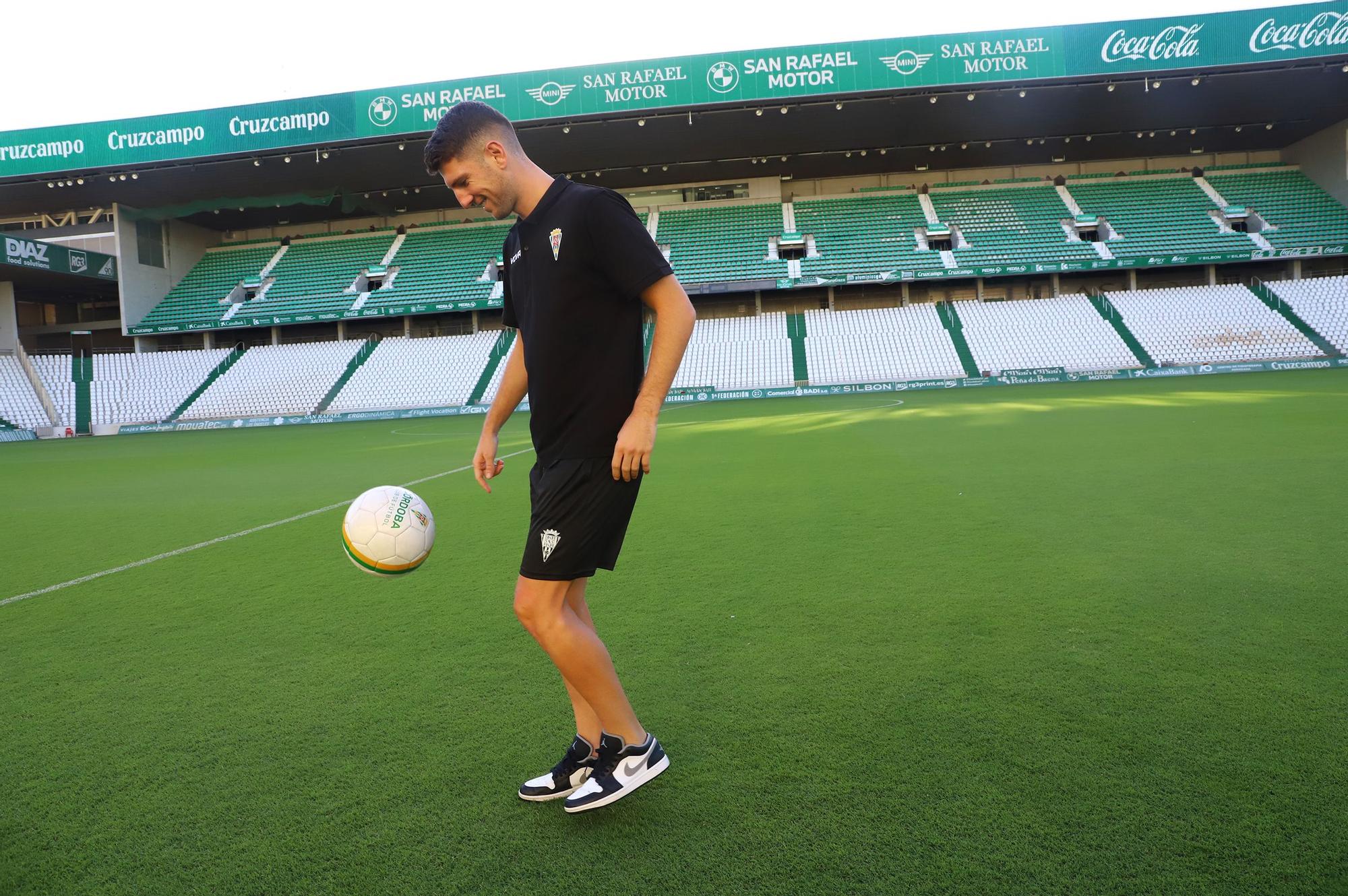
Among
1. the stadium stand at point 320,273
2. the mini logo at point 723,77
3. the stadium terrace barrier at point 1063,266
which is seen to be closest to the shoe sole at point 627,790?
the mini logo at point 723,77

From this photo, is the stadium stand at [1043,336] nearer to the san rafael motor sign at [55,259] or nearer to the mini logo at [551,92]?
the mini logo at [551,92]

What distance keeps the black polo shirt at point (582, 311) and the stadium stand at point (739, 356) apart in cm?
2504

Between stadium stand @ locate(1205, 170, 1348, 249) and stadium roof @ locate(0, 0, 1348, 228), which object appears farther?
stadium stand @ locate(1205, 170, 1348, 249)

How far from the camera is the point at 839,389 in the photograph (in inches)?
1061

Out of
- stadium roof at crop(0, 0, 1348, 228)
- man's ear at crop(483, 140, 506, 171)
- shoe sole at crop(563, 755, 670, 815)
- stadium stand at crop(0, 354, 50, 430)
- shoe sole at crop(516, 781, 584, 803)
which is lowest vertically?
shoe sole at crop(516, 781, 584, 803)

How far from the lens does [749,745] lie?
2.57 meters

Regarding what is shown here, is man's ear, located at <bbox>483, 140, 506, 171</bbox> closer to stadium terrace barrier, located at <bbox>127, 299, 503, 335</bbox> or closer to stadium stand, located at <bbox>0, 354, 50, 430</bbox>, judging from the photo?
stadium terrace barrier, located at <bbox>127, 299, 503, 335</bbox>

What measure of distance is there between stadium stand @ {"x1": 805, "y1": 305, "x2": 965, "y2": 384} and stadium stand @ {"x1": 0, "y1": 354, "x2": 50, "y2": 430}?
2464 centimetres

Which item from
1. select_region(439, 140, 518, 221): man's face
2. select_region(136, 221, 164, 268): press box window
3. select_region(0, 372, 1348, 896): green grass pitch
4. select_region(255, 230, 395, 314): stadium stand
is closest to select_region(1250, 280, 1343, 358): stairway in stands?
select_region(0, 372, 1348, 896): green grass pitch

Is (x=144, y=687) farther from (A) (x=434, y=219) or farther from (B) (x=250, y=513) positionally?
(A) (x=434, y=219)

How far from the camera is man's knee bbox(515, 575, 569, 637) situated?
7.56 ft

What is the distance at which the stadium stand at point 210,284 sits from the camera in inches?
1328

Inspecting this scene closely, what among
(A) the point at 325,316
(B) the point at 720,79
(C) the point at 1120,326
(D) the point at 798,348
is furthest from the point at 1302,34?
(A) the point at 325,316

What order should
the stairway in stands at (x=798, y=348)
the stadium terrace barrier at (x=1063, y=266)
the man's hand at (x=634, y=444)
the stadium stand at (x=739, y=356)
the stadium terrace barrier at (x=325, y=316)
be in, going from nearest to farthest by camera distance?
1. the man's hand at (x=634, y=444)
2. the stairway in stands at (x=798, y=348)
3. the stadium stand at (x=739, y=356)
4. the stadium terrace barrier at (x=1063, y=266)
5. the stadium terrace barrier at (x=325, y=316)
